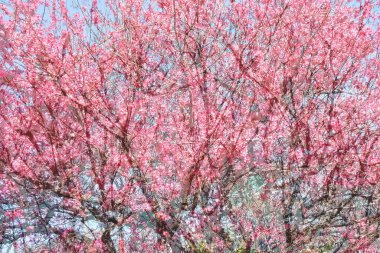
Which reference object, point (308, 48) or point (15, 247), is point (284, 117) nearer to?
point (308, 48)

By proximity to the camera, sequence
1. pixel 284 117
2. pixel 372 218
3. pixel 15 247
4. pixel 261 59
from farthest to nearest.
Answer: pixel 15 247 < pixel 261 59 < pixel 284 117 < pixel 372 218

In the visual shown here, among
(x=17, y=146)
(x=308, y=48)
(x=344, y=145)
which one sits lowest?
(x=344, y=145)

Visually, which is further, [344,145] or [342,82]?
[342,82]

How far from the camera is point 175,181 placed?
7.41 m

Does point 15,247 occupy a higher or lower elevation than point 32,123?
lower

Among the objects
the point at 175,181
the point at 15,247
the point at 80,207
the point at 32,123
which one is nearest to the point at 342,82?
the point at 175,181

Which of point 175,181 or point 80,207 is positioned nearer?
point 80,207

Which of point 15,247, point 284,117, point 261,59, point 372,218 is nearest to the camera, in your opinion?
point 372,218

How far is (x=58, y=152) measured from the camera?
6484mm

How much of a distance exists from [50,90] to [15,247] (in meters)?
3.46

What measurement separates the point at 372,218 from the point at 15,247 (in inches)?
256

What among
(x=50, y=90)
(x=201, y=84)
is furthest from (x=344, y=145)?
(x=50, y=90)

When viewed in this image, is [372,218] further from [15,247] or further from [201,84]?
[15,247]

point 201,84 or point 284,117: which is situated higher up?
point 201,84
